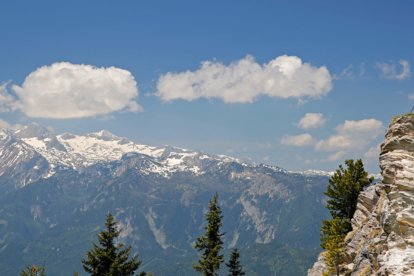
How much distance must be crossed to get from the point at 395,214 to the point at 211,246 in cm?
3020

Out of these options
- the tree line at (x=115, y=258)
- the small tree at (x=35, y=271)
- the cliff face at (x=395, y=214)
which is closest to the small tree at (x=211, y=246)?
the tree line at (x=115, y=258)

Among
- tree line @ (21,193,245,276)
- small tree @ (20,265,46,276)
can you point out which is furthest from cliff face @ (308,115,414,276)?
small tree @ (20,265,46,276)

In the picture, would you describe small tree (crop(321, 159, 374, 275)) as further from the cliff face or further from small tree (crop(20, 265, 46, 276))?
small tree (crop(20, 265, 46, 276))

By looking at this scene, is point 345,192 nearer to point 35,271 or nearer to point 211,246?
point 211,246

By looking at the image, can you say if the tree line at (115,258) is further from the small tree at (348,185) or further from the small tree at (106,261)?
the small tree at (348,185)

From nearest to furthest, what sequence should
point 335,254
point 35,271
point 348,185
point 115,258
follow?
point 35,271
point 115,258
point 335,254
point 348,185

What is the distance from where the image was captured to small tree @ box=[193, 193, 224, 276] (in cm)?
6319

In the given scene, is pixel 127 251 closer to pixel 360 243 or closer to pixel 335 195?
pixel 360 243

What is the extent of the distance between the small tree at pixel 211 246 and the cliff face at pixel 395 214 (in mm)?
19287

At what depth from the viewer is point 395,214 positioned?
39688 millimetres

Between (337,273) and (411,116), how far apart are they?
23.4m

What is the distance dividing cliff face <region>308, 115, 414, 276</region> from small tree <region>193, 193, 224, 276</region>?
19.3 m

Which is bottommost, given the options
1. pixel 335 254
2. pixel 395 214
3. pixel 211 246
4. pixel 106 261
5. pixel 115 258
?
pixel 106 261

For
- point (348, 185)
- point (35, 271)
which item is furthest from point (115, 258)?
point (348, 185)
